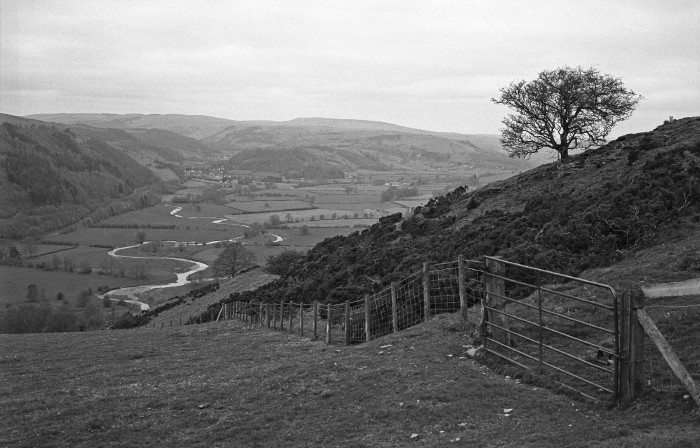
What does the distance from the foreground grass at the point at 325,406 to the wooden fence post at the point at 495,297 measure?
0.87 m

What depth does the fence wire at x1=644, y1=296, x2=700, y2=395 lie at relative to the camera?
26.5 ft

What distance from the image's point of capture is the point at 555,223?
80.3 ft

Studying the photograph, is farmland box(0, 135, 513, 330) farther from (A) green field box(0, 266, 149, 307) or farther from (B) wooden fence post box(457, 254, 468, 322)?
(B) wooden fence post box(457, 254, 468, 322)

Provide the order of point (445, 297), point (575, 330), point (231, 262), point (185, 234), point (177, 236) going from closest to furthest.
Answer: point (575, 330) < point (445, 297) < point (231, 262) < point (177, 236) < point (185, 234)

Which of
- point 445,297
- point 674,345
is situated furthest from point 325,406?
point 445,297

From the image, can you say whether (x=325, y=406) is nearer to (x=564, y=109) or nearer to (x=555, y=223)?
(x=555, y=223)

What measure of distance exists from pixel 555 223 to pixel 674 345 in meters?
15.8

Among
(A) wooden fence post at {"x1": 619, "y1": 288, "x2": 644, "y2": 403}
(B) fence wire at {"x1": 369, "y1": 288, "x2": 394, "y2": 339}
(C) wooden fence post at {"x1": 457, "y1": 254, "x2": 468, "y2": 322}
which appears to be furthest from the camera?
(B) fence wire at {"x1": 369, "y1": 288, "x2": 394, "y2": 339}

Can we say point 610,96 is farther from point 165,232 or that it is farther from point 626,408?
point 165,232

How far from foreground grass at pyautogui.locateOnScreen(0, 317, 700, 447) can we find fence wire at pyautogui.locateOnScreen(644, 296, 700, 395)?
68 centimetres

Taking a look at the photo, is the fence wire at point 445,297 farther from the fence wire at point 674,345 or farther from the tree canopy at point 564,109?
the tree canopy at point 564,109

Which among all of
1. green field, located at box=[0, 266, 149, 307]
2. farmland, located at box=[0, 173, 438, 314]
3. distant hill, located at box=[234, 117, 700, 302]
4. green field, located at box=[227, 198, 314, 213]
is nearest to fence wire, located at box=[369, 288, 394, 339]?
distant hill, located at box=[234, 117, 700, 302]

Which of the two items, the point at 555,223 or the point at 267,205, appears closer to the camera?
the point at 555,223

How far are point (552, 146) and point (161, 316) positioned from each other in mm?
37412
